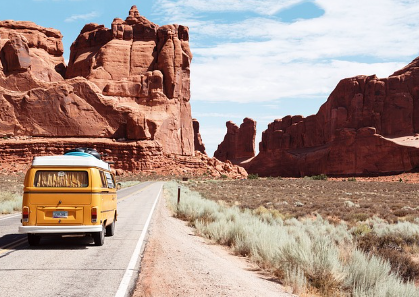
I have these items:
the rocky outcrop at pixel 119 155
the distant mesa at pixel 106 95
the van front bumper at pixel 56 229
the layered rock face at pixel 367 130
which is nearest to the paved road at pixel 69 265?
the van front bumper at pixel 56 229

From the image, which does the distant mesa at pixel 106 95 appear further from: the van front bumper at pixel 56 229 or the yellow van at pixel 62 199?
the van front bumper at pixel 56 229

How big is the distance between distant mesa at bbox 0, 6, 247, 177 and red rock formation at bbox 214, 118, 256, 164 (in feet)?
151

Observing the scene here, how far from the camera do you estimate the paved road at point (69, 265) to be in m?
6.59

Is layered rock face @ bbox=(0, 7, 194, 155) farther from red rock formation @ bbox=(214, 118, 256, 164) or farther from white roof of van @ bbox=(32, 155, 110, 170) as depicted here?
white roof of van @ bbox=(32, 155, 110, 170)

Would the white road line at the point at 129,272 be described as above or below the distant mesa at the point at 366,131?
below

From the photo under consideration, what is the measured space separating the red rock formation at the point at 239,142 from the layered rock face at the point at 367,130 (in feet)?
84.1

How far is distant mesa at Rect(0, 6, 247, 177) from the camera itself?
88250 mm

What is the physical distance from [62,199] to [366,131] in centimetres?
10342

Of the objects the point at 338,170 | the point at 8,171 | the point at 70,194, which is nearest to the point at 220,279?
the point at 70,194

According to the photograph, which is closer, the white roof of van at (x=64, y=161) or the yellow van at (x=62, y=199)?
the yellow van at (x=62, y=199)

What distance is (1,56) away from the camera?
3669 inches

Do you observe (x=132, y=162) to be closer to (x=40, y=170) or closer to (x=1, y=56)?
(x=1, y=56)

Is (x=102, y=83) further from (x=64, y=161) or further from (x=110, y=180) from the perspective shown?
(x=64, y=161)

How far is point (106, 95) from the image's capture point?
318ft
